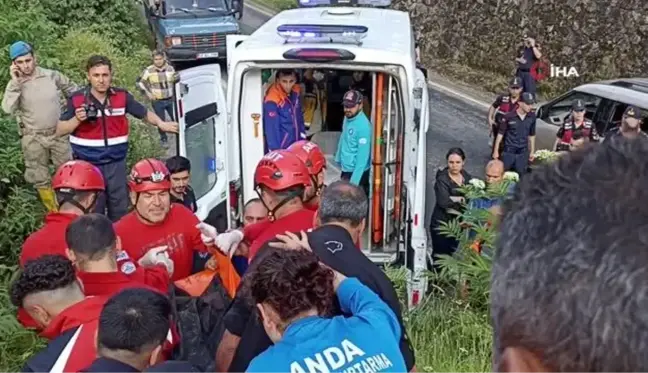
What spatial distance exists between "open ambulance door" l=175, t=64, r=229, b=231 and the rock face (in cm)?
1153

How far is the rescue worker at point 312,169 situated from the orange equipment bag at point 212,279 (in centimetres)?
68

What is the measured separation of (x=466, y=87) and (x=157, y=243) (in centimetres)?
1369

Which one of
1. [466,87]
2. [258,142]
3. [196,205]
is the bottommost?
[466,87]

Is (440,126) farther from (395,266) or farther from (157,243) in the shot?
(157,243)

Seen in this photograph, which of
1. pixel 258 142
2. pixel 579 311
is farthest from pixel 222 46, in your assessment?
pixel 579 311

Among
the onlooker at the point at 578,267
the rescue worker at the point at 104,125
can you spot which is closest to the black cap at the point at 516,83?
the rescue worker at the point at 104,125

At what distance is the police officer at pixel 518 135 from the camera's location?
9.98 metres

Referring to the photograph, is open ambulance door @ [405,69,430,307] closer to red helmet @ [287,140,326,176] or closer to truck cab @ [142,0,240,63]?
red helmet @ [287,140,326,176]

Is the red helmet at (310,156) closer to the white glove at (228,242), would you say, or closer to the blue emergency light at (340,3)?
the white glove at (228,242)

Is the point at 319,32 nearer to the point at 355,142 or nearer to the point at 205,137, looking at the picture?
the point at 355,142

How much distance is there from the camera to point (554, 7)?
17281 millimetres

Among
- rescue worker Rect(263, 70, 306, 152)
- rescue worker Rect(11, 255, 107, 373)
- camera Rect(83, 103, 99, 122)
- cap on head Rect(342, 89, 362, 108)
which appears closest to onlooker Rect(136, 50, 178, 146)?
rescue worker Rect(263, 70, 306, 152)

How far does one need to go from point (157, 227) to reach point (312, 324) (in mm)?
2193

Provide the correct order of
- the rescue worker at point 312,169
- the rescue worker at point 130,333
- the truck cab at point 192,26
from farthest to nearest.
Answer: the truck cab at point 192,26
the rescue worker at point 312,169
the rescue worker at point 130,333
